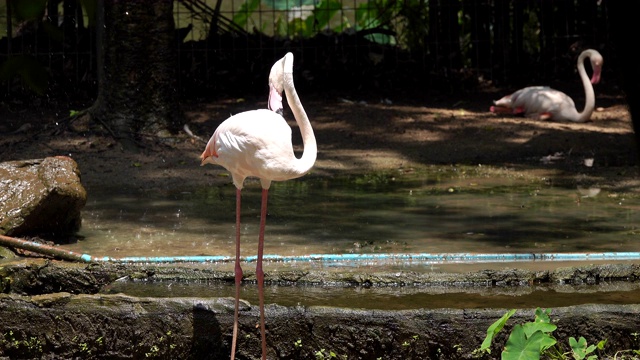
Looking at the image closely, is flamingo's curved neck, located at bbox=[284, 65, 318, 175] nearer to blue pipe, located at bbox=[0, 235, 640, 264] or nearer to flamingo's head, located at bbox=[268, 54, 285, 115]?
flamingo's head, located at bbox=[268, 54, 285, 115]

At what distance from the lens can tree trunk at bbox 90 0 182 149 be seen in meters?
9.27

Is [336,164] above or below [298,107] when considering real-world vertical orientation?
below

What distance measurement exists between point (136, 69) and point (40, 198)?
12.4 ft

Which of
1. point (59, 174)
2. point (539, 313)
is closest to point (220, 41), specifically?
point (59, 174)

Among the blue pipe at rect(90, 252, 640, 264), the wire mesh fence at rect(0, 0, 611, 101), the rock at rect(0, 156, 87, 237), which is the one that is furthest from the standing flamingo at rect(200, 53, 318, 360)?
the wire mesh fence at rect(0, 0, 611, 101)

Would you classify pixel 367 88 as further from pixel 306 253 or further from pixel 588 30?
pixel 306 253

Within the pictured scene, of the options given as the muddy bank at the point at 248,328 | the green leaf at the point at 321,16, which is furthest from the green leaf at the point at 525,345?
the green leaf at the point at 321,16

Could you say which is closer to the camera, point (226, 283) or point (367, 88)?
point (226, 283)

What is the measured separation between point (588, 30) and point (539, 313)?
391 inches

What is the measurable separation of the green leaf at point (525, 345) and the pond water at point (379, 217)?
243cm

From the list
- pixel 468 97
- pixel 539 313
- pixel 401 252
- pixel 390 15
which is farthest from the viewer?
pixel 390 15

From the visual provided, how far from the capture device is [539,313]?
3.39 m

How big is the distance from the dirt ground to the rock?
1963 mm

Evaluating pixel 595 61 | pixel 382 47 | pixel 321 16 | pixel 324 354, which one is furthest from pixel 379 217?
pixel 321 16
